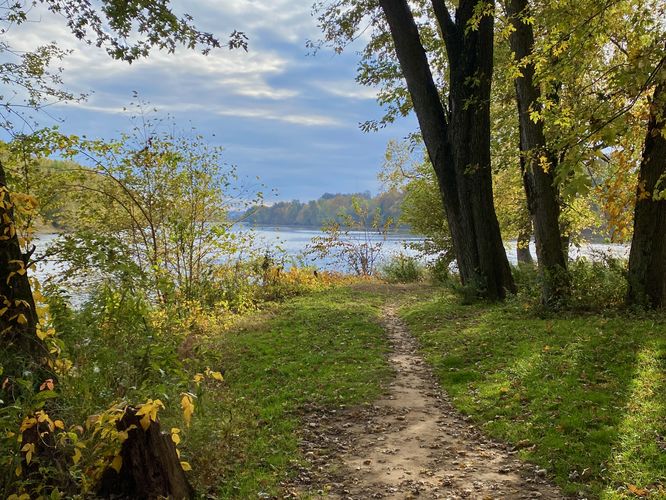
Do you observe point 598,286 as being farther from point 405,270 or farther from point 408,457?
point 405,270

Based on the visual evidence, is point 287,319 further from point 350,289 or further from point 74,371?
point 74,371

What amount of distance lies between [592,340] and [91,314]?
6.35m

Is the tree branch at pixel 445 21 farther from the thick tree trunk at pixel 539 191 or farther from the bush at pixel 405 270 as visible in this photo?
the bush at pixel 405 270

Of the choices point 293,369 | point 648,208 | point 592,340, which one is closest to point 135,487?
point 293,369

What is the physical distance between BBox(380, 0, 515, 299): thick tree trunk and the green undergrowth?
1895 mm

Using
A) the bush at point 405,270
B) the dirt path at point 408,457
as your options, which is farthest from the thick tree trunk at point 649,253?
the bush at point 405,270

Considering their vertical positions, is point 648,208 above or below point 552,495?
above

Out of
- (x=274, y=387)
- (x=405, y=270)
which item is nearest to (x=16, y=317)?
(x=274, y=387)

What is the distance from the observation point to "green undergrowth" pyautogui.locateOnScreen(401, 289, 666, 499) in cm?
401

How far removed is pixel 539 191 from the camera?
9789mm

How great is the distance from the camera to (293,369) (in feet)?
24.4

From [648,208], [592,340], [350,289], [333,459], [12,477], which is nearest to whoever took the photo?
[12,477]

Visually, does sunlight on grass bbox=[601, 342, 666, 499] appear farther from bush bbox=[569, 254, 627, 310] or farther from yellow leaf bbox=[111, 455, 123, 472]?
bush bbox=[569, 254, 627, 310]

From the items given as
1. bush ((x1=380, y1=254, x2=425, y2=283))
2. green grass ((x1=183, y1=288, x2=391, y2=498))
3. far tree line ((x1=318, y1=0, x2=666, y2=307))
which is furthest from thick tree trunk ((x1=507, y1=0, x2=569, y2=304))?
bush ((x1=380, y1=254, x2=425, y2=283))
